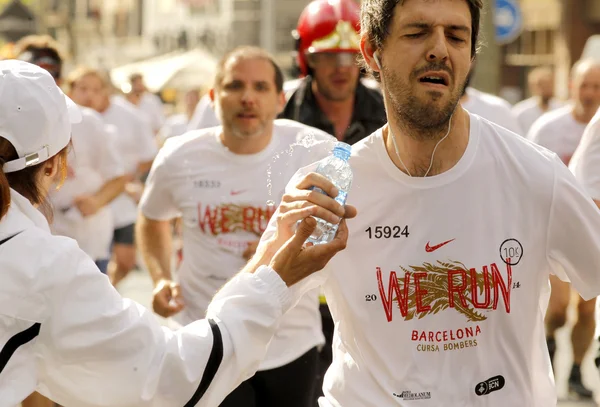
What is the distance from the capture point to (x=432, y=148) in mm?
3955

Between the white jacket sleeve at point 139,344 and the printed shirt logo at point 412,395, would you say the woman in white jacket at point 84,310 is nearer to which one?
the white jacket sleeve at point 139,344

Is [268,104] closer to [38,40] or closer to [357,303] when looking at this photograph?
[357,303]

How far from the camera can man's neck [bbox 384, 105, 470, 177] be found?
394 cm

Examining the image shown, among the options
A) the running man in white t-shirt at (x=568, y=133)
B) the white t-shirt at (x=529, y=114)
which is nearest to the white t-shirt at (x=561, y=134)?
the running man in white t-shirt at (x=568, y=133)

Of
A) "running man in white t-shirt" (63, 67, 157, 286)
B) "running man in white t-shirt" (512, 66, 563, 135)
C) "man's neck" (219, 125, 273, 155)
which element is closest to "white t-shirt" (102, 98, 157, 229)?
"running man in white t-shirt" (63, 67, 157, 286)

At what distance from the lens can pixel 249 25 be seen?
49375mm

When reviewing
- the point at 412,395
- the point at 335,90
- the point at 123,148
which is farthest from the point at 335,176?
the point at 123,148

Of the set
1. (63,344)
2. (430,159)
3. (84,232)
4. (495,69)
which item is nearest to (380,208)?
(430,159)

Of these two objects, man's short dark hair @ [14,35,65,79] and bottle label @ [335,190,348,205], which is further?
man's short dark hair @ [14,35,65,79]

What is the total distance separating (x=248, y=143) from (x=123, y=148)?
26.5 feet

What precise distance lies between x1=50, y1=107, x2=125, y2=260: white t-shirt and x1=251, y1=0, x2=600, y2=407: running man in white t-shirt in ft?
17.1

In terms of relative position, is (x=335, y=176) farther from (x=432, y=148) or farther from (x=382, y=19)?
(x=382, y=19)

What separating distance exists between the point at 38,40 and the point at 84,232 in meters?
1.38

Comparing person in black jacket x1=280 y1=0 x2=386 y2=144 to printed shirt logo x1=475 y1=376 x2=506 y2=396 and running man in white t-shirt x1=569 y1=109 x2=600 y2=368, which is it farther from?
printed shirt logo x1=475 y1=376 x2=506 y2=396
